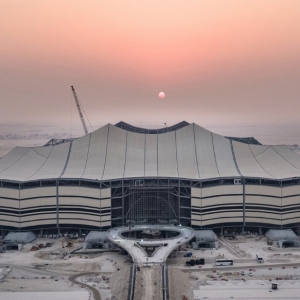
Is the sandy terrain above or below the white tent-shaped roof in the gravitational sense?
below

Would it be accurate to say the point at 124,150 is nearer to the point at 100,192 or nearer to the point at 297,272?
the point at 100,192

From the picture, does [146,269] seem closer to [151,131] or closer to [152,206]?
[152,206]

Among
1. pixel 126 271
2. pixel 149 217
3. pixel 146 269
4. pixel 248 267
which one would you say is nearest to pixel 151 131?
pixel 149 217

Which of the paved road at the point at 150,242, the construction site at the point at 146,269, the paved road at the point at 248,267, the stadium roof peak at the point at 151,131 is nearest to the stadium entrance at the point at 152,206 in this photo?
the paved road at the point at 150,242

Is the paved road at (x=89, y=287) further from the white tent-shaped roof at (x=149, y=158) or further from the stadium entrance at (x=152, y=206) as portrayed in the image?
the white tent-shaped roof at (x=149, y=158)

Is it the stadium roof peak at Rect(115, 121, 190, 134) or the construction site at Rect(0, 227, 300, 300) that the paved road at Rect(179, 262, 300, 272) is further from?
the stadium roof peak at Rect(115, 121, 190, 134)

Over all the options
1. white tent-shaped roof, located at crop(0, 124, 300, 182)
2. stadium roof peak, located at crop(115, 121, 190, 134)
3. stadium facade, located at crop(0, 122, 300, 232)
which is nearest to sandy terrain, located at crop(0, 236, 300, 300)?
stadium facade, located at crop(0, 122, 300, 232)

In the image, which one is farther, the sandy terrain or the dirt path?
the sandy terrain

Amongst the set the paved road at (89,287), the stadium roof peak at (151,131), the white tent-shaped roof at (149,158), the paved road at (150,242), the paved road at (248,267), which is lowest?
the paved road at (89,287)

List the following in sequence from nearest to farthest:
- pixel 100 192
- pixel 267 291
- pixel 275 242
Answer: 1. pixel 267 291
2. pixel 275 242
3. pixel 100 192

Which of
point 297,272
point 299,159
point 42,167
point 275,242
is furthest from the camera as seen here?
point 299,159

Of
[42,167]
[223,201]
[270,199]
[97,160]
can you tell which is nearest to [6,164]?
[42,167]
